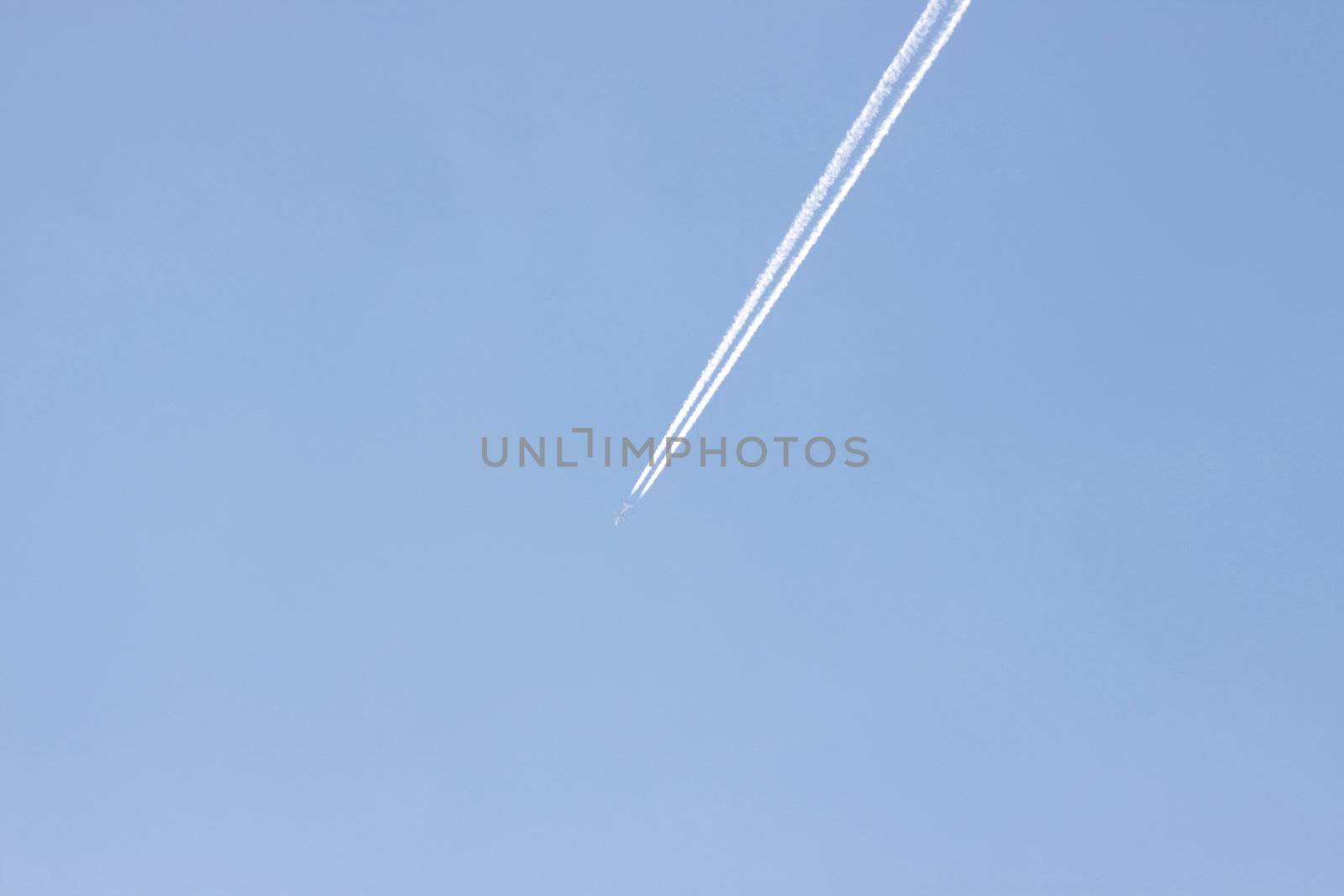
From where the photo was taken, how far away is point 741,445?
22.5m

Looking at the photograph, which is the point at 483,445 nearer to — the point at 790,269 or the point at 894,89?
the point at 790,269

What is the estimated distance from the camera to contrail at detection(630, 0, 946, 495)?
22.2 m

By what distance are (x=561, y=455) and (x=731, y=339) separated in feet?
6.11

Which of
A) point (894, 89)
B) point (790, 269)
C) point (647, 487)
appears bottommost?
point (647, 487)

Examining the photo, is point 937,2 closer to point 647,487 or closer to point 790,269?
point 790,269

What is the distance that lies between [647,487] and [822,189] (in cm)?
311

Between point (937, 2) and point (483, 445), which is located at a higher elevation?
point (937, 2)

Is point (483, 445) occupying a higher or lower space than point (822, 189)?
lower

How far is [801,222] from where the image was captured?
22422 mm

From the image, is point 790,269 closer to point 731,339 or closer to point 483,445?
point 731,339

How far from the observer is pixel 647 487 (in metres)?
22.5

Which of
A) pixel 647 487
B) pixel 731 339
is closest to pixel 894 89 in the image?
pixel 731 339

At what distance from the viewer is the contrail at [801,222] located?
72.9 feet

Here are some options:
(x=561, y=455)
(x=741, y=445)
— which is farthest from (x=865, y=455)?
(x=561, y=455)
